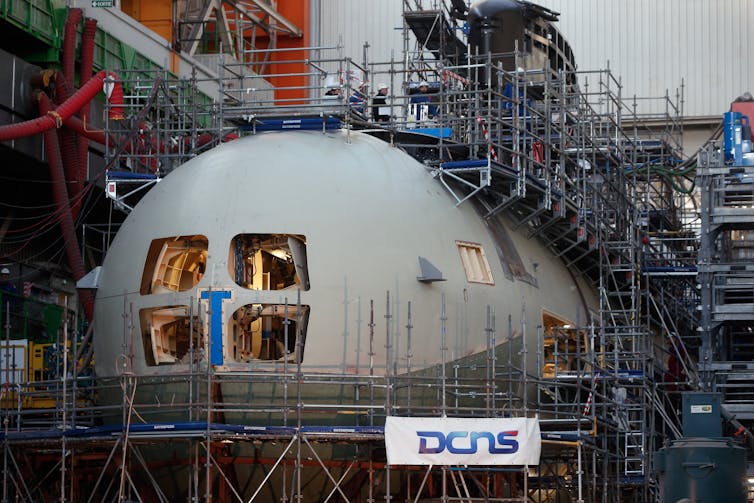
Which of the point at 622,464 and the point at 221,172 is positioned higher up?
the point at 221,172

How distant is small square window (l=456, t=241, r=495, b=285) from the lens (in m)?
33.9

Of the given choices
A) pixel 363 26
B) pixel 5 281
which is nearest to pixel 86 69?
pixel 5 281

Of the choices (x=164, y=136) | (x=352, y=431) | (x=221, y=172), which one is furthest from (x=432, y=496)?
(x=164, y=136)

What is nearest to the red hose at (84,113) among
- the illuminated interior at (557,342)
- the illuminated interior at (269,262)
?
the illuminated interior at (269,262)

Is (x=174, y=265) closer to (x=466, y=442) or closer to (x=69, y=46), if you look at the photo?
(x=466, y=442)

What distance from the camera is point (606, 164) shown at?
43.7 m

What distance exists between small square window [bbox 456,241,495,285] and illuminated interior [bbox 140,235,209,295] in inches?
214

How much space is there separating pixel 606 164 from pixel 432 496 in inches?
569

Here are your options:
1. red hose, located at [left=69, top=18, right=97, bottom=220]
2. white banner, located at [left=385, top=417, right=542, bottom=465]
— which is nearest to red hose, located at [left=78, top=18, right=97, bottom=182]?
red hose, located at [left=69, top=18, right=97, bottom=220]

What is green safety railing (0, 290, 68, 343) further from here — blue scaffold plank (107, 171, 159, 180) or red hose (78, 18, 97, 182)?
blue scaffold plank (107, 171, 159, 180)

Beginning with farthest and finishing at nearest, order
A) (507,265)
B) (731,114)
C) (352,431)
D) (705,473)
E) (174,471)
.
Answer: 1. (731,114)
2. (507,265)
3. (174,471)
4. (352,431)
5. (705,473)

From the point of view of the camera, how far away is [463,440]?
30031 mm

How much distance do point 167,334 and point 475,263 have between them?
667 centimetres

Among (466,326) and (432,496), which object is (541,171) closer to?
(466,326)
